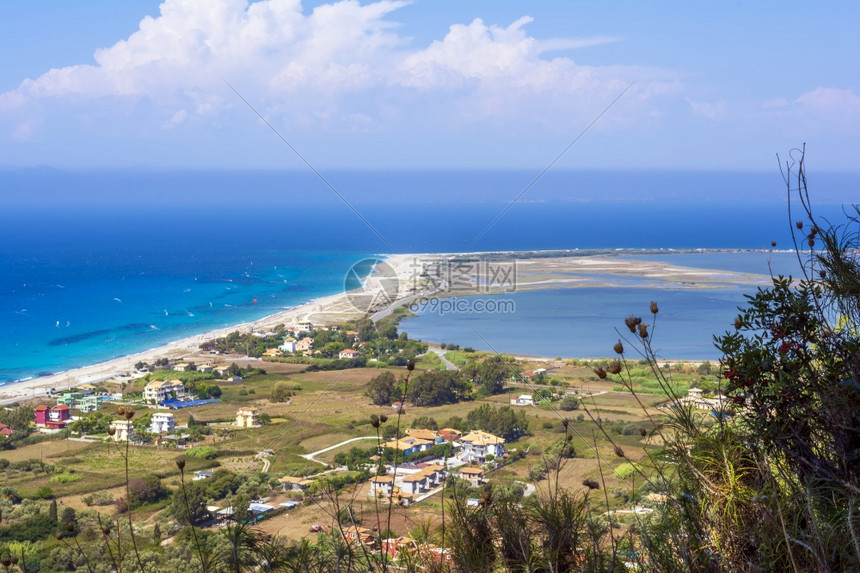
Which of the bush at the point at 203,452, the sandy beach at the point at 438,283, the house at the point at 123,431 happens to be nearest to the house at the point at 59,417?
the house at the point at 123,431

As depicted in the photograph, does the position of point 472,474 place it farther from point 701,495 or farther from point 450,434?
point 701,495

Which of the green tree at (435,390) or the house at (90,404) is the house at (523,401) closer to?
the green tree at (435,390)

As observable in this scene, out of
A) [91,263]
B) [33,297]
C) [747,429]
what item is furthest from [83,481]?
[91,263]

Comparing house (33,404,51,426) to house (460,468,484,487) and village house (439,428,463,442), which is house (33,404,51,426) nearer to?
village house (439,428,463,442)

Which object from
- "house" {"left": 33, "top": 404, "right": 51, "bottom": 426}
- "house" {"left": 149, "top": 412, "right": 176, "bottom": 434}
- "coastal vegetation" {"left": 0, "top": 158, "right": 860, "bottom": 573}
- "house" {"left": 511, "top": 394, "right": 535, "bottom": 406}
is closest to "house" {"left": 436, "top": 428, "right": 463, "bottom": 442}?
"house" {"left": 511, "top": 394, "right": 535, "bottom": 406}

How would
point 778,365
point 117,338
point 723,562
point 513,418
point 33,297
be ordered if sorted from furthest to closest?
1. point 33,297
2. point 117,338
3. point 513,418
4. point 778,365
5. point 723,562

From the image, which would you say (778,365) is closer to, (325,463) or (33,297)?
(325,463)
